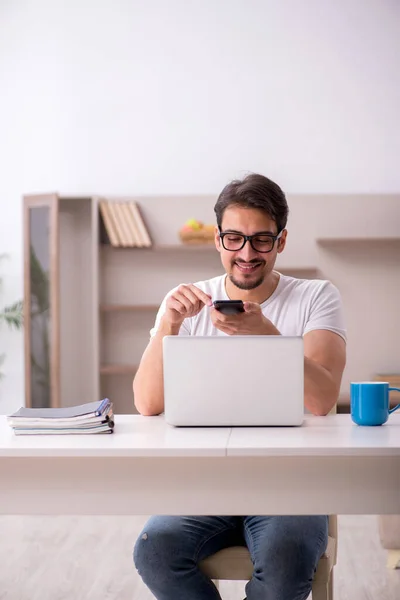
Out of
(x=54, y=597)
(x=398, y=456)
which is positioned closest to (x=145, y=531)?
(x=398, y=456)

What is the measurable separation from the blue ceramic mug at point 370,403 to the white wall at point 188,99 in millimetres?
4032

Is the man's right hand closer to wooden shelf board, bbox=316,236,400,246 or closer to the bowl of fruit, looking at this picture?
the bowl of fruit

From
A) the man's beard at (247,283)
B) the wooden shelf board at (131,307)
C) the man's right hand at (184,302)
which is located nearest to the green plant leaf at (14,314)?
the wooden shelf board at (131,307)

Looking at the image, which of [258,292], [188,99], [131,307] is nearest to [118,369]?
[131,307]

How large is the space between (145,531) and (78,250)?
13.2 ft

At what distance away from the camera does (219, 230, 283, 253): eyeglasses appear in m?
2.34

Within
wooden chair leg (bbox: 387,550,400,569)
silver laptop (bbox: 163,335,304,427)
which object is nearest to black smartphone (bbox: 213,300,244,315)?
silver laptop (bbox: 163,335,304,427)

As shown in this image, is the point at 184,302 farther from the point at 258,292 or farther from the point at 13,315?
the point at 13,315

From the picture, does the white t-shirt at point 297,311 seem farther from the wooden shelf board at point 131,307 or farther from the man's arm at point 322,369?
the wooden shelf board at point 131,307

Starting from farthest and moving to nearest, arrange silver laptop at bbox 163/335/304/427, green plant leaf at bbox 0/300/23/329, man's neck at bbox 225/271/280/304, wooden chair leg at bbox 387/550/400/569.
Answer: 1. green plant leaf at bbox 0/300/23/329
2. wooden chair leg at bbox 387/550/400/569
3. man's neck at bbox 225/271/280/304
4. silver laptop at bbox 163/335/304/427

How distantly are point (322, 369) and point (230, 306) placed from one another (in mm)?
341

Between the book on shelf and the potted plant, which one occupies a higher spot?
the book on shelf

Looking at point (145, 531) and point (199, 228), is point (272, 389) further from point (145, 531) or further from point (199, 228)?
point (199, 228)

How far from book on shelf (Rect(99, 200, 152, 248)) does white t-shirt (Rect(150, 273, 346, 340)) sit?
128 inches
